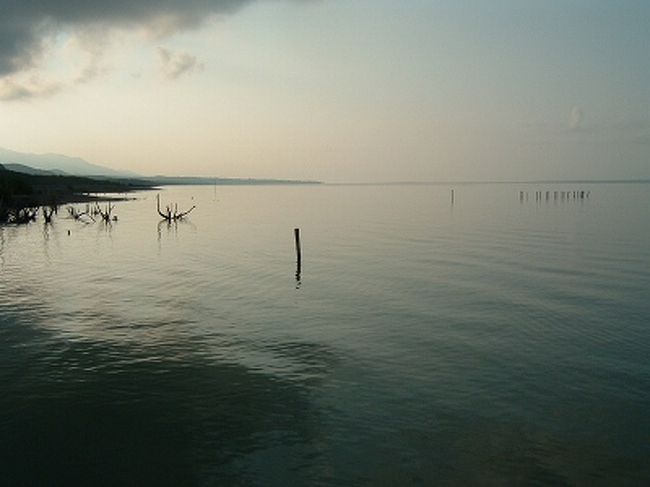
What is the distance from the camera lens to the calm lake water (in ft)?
35.8

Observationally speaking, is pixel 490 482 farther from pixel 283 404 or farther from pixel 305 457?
pixel 283 404

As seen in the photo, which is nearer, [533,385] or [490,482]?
[490,482]

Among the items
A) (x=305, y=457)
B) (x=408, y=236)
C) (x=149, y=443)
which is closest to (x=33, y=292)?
(x=149, y=443)

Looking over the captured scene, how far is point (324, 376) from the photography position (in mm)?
15789

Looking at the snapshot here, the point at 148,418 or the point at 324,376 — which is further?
the point at 324,376

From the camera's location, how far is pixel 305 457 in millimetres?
11141

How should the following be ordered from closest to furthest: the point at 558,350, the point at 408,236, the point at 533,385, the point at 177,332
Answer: the point at 533,385
the point at 558,350
the point at 177,332
the point at 408,236

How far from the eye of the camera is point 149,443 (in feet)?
38.0

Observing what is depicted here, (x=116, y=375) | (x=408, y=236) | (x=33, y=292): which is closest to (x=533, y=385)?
(x=116, y=375)

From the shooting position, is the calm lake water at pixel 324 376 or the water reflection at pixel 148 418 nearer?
the water reflection at pixel 148 418

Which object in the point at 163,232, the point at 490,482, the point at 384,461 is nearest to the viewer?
the point at 490,482

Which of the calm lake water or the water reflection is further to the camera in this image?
the calm lake water

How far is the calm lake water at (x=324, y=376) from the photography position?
10922mm

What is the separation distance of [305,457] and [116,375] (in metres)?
7.31
